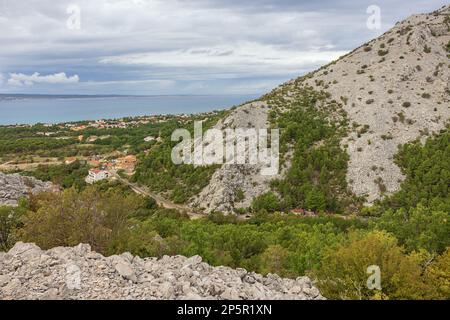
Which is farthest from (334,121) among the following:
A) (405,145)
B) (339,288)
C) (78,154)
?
(78,154)

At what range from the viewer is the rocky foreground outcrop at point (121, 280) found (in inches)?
489

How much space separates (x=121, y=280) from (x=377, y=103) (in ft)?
170

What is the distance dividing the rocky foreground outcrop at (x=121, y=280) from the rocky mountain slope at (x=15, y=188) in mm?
22805

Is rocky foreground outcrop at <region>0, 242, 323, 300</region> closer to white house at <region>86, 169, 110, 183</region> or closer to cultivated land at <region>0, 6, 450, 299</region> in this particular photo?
cultivated land at <region>0, 6, 450, 299</region>

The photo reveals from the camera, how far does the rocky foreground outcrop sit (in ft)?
40.8

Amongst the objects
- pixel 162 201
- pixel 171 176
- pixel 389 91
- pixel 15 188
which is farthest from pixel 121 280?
pixel 389 91

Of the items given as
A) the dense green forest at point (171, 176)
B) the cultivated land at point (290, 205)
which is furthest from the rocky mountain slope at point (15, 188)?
the dense green forest at point (171, 176)

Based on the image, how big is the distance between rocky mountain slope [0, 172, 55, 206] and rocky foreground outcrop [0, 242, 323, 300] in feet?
74.8

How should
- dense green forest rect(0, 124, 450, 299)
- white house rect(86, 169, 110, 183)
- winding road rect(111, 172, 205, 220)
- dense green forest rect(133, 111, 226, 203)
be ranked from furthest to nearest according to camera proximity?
white house rect(86, 169, 110, 183) < dense green forest rect(133, 111, 226, 203) < winding road rect(111, 172, 205, 220) < dense green forest rect(0, 124, 450, 299)

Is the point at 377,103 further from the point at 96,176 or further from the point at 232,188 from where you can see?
the point at 96,176

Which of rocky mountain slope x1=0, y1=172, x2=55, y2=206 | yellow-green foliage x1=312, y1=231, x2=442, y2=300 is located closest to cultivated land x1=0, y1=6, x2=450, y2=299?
yellow-green foliage x1=312, y1=231, x2=442, y2=300

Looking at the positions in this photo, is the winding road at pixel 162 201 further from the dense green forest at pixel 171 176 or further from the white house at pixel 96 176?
the white house at pixel 96 176

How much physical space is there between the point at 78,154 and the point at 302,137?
6860 cm
